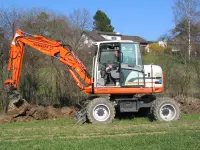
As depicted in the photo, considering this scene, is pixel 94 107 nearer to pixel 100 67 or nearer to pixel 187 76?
pixel 100 67

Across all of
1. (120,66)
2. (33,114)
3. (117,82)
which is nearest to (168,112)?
(117,82)

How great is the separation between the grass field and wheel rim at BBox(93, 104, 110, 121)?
1.58 metres

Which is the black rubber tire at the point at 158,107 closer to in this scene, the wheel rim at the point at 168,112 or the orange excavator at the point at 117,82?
the orange excavator at the point at 117,82

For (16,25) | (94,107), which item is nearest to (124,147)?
(94,107)

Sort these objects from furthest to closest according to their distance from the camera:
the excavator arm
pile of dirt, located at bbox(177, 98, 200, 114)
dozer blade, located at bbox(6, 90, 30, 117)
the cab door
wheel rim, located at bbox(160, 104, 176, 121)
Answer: pile of dirt, located at bbox(177, 98, 200, 114)
dozer blade, located at bbox(6, 90, 30, 117)
the excavator arm
wheel rim, located at bbox(160, 104, 176, 121)
the cab door

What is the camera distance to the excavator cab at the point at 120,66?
1248 cm

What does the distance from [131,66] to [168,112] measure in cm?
226

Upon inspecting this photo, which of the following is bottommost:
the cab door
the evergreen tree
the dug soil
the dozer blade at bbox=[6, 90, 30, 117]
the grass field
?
the grass field

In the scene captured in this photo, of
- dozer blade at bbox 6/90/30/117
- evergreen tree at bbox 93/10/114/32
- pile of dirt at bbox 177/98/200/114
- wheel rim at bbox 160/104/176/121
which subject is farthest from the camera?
evergreen tree at bbox 93/10/114/32

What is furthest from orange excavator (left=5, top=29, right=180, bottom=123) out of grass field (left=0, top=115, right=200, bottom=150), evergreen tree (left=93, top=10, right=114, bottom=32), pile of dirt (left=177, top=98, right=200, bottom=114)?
evergreen tree (left=93, top=10, right=114, bottom=32)

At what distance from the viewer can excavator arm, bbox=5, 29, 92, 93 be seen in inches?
512

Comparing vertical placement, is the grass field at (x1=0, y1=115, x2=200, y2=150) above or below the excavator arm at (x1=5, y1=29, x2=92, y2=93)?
below

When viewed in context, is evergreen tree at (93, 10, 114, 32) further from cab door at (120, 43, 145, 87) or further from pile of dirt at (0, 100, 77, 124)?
cab door at (120, 43, 145, 87)

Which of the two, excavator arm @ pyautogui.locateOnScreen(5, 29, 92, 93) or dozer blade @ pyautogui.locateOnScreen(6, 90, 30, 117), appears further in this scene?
dozer blade @ pyautogui.locateOnScreen(6, 90, 30, 117)
